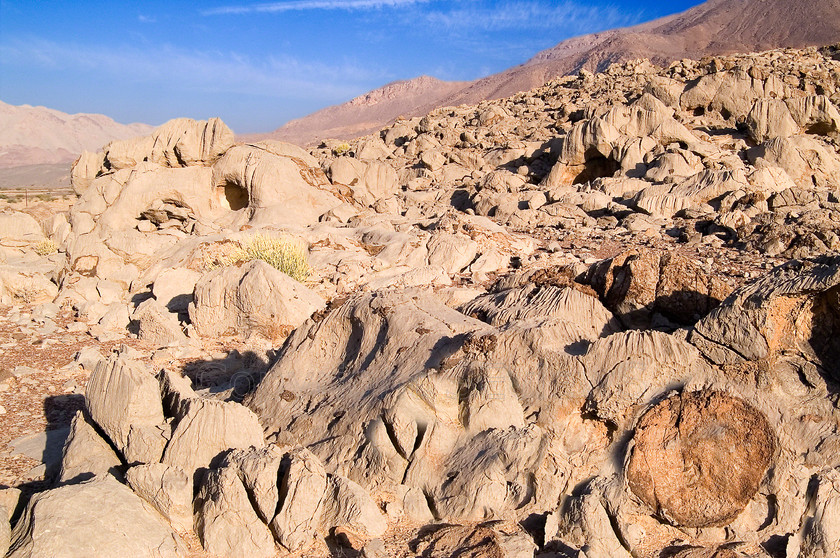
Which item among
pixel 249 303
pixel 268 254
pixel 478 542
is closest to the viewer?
pixel 478 542

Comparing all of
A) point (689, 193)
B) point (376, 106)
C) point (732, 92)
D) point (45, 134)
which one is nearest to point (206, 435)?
point (689, 193)

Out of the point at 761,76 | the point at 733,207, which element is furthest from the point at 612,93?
the point at 733,207

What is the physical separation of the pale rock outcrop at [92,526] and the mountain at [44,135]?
106049 millimetres

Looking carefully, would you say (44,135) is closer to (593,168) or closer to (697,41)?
(697,41)

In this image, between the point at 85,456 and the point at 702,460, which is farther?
the point at 85,456

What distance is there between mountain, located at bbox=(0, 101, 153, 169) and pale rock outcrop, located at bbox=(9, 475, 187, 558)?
348 ft

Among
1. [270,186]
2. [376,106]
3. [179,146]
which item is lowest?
[270,186]

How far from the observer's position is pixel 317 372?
5.81 metres

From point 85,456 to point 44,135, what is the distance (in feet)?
424

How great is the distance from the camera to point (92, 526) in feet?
12.1

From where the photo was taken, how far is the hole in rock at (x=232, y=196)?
14.0 m

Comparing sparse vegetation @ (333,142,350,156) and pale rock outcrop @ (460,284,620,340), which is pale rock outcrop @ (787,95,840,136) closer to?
pale rock outcrop @ (460,284,620,340)

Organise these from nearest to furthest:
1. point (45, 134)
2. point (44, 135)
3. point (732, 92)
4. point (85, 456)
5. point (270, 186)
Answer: point (85, 456) < point (270, 186) < point (732, 92) < point (44, 135) < point (45, 134)

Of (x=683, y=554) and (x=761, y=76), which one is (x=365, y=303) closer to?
(x=683, y=554)
